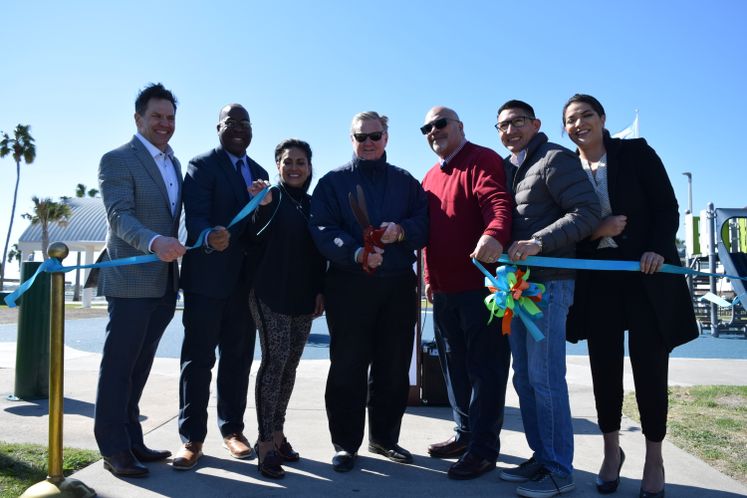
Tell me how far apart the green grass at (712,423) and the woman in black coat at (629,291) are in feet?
2.91

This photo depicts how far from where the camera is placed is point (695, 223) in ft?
60.2

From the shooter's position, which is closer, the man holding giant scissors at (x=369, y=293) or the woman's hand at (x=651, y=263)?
the woman's hand at (x=651, y=263)

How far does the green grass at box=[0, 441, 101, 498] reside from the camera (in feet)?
10.6

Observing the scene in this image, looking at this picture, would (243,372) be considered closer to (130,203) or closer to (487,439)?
(130,203)

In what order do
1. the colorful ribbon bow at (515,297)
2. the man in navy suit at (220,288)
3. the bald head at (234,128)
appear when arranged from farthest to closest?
1. the bald head at (234,128)
2. the man in navy suit at (220,288)
3. the colorful ribbon bow at (515,297)

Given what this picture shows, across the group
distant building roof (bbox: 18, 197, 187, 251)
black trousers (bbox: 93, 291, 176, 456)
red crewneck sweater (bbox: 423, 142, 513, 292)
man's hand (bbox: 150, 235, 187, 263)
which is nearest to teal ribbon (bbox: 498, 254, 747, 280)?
red crewneck sweater (bbox: 423, 142, 513, 292)

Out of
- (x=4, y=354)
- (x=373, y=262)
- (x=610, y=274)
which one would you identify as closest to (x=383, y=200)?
(x=373, y=262)

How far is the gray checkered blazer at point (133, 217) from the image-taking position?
3.53 metres

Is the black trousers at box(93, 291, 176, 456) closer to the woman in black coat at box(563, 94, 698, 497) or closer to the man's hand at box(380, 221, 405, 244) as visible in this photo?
the man's hand at box(380, 221, 405, 244)

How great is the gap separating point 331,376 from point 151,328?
119cm

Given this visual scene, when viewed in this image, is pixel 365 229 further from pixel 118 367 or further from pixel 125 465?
pixel 125 465

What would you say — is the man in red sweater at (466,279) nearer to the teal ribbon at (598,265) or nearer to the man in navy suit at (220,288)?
the teal ribbon at (598,265)

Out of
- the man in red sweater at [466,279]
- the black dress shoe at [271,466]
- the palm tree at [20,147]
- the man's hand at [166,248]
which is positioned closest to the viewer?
the man's hand at [166,248]

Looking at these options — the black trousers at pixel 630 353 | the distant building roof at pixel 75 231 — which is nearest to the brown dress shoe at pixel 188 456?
the black trousers at pixel 630 353
